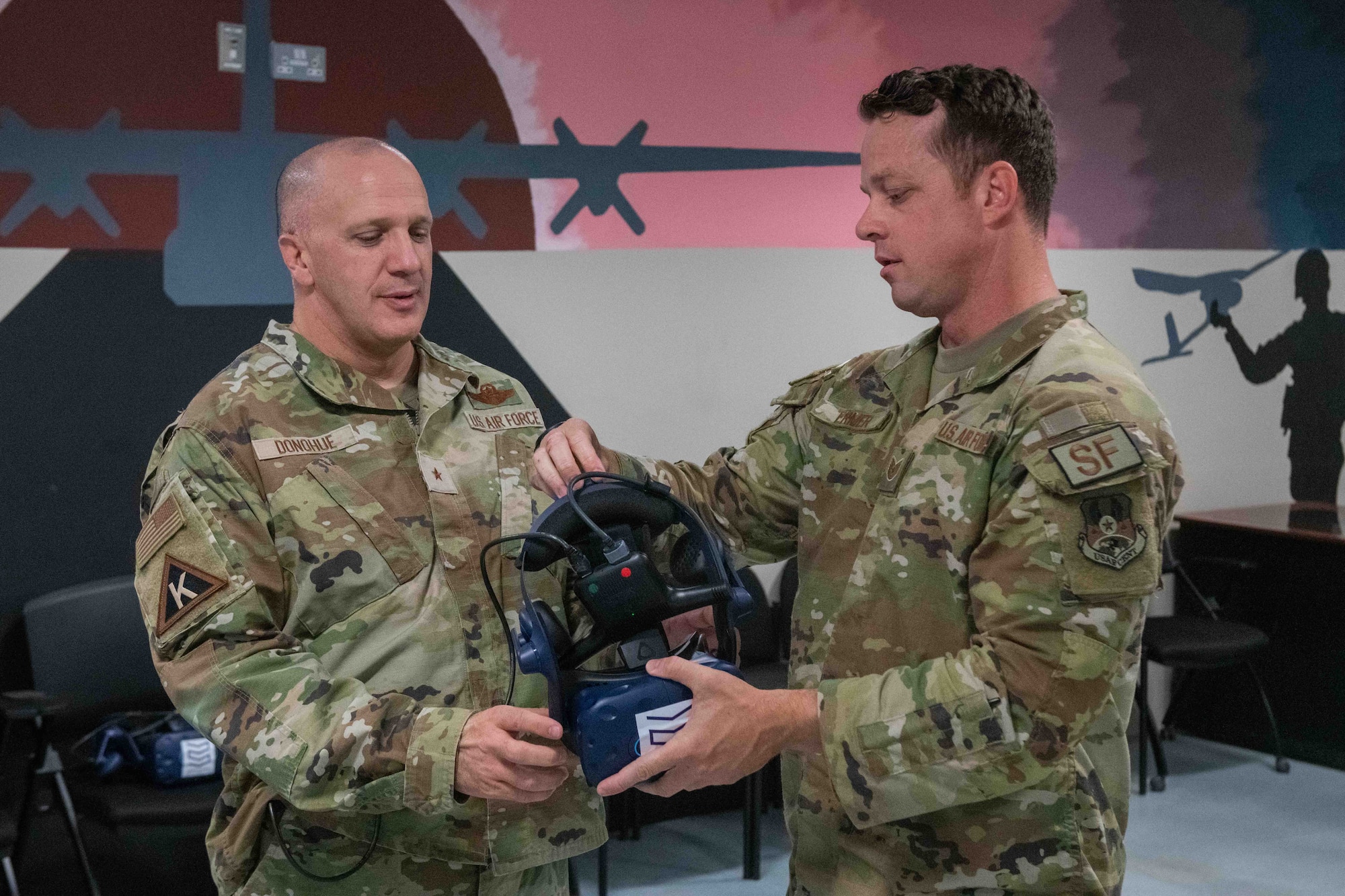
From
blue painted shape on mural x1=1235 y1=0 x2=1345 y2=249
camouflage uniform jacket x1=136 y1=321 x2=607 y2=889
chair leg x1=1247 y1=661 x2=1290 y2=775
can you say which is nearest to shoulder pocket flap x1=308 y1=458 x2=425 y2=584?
camouflage uniform jacket x1=136 y1=321 x2=607 y2=889

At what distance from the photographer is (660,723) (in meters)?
1.47

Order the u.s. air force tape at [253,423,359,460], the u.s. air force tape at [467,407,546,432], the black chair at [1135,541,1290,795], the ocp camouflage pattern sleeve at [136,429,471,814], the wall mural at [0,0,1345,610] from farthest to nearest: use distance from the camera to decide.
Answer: the black chair at [1135,541,1290,795]
the wall mural at [0,0,1345,610]
the u.s. air force tape at [467,407,546,432]
the u.s. air force tape at [253,423,359,460]
the ocp camouflage pattern sleeve at [136,429,471,814]

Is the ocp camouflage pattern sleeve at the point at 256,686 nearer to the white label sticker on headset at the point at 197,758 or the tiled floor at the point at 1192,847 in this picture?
the white label sticker on headset at the point at 197,758

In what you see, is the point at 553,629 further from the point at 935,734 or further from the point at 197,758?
the point at 197,758

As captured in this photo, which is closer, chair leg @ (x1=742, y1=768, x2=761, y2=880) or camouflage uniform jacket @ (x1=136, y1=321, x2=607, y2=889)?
camouflage uniform jacket @ (x1=136, y1=321, x2=607, y2=889)

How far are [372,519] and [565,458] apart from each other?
0.94ft

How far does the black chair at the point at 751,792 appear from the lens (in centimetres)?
394

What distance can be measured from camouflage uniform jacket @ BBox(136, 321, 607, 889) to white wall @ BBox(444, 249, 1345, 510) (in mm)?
2300

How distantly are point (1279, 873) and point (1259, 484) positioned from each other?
7.77 feet

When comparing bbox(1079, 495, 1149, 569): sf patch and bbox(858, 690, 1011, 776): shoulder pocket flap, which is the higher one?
bbox(1079, 495, 1149, 569): sf patch

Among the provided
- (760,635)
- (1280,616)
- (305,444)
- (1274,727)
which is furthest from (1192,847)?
(305,444)

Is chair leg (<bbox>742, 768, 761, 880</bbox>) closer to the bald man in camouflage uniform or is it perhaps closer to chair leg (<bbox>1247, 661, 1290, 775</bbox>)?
the bald man in camouflage uniform

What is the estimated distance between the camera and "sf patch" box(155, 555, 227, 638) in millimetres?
1619

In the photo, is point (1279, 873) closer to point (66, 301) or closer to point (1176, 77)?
point (1176, 77)
